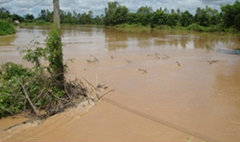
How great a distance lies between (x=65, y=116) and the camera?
507 cm

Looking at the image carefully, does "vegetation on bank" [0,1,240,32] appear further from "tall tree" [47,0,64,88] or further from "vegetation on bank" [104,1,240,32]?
"tall tree" [47,0,64,88]

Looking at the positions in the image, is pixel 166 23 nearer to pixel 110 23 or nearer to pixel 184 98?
pixel 110 23

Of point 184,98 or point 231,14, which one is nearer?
point 184,98

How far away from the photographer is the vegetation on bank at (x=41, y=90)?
501 cm

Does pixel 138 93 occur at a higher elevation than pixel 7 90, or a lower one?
lower

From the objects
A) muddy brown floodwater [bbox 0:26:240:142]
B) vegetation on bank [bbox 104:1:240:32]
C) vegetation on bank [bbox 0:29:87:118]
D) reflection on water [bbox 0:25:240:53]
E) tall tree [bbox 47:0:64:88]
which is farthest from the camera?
vegetation on bank [bbox 104:1:240:32]

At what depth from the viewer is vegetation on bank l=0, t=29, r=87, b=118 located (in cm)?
501

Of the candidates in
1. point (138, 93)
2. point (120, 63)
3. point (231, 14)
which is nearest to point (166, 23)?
point (231, 14)

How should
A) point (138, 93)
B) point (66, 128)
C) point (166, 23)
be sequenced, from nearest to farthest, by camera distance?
point (66, 128) → point (138, 93) → point (166, 23)

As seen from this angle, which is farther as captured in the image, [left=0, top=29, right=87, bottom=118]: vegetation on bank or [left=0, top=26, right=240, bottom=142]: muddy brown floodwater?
[left=0, top=29, right=87, bottom=118]: vegetation on bank

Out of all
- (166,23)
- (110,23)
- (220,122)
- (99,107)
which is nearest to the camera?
(220,122)

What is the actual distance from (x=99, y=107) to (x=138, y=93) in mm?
1776

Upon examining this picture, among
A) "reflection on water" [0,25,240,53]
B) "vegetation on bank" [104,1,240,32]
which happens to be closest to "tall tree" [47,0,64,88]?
"reflection on water" [0,25,240,53]

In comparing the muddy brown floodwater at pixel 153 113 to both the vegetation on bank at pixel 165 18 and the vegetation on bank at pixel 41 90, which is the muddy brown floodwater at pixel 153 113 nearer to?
the vegetation on bank at pixel 41 90
